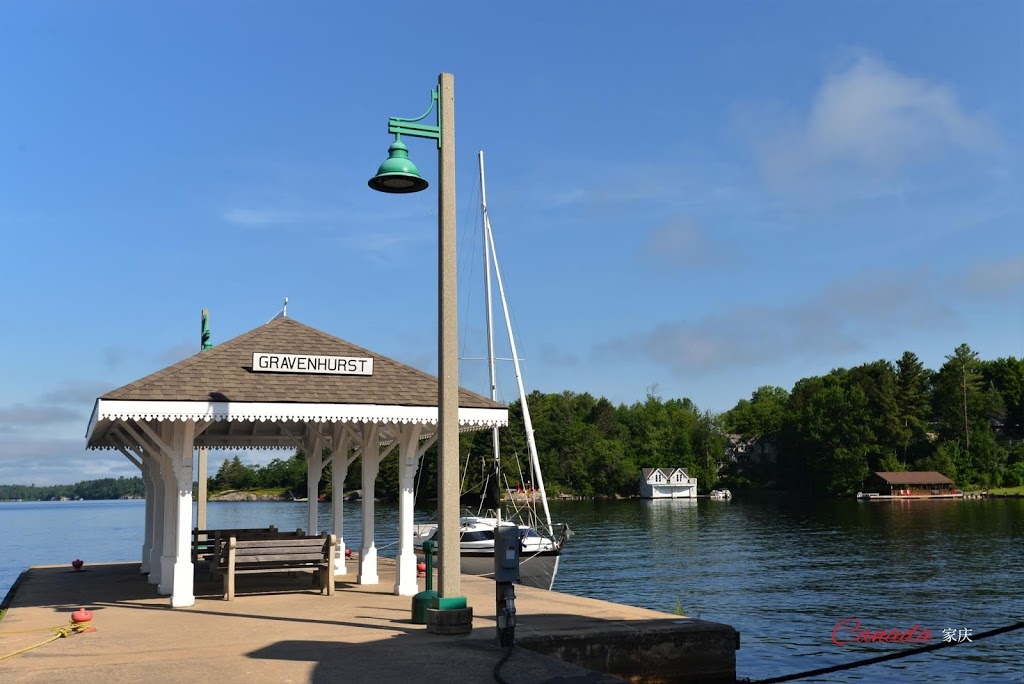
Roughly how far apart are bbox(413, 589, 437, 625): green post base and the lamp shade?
18.4 ft

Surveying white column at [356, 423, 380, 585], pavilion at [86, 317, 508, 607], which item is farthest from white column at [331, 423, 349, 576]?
white column at [356, 423, 380, 585]

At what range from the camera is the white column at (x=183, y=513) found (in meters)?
15.3

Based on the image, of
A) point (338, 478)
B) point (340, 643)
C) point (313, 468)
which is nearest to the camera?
point (340, 643)

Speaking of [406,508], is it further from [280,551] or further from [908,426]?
[908,426]

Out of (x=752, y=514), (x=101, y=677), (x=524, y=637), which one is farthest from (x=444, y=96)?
(x=752, y=514)

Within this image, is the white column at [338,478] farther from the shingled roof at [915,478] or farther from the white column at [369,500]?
the shingled roof at [915,478]

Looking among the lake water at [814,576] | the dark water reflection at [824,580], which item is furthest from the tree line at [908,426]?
the dark water reflection at [824,580]

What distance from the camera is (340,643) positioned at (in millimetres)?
11531

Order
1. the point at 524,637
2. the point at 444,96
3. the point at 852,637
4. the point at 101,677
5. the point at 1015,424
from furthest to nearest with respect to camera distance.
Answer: the point at 1015,424, the point at 852,637, the point at 444,96, the point at 524,637, the point at 101,677

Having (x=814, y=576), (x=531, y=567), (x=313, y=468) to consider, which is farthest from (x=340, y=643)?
(x=814, y=576)

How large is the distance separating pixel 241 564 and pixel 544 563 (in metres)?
20.3

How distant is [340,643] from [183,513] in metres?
5.06

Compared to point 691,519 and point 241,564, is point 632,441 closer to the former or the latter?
point 691,519

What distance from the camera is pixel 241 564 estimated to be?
16031mm
